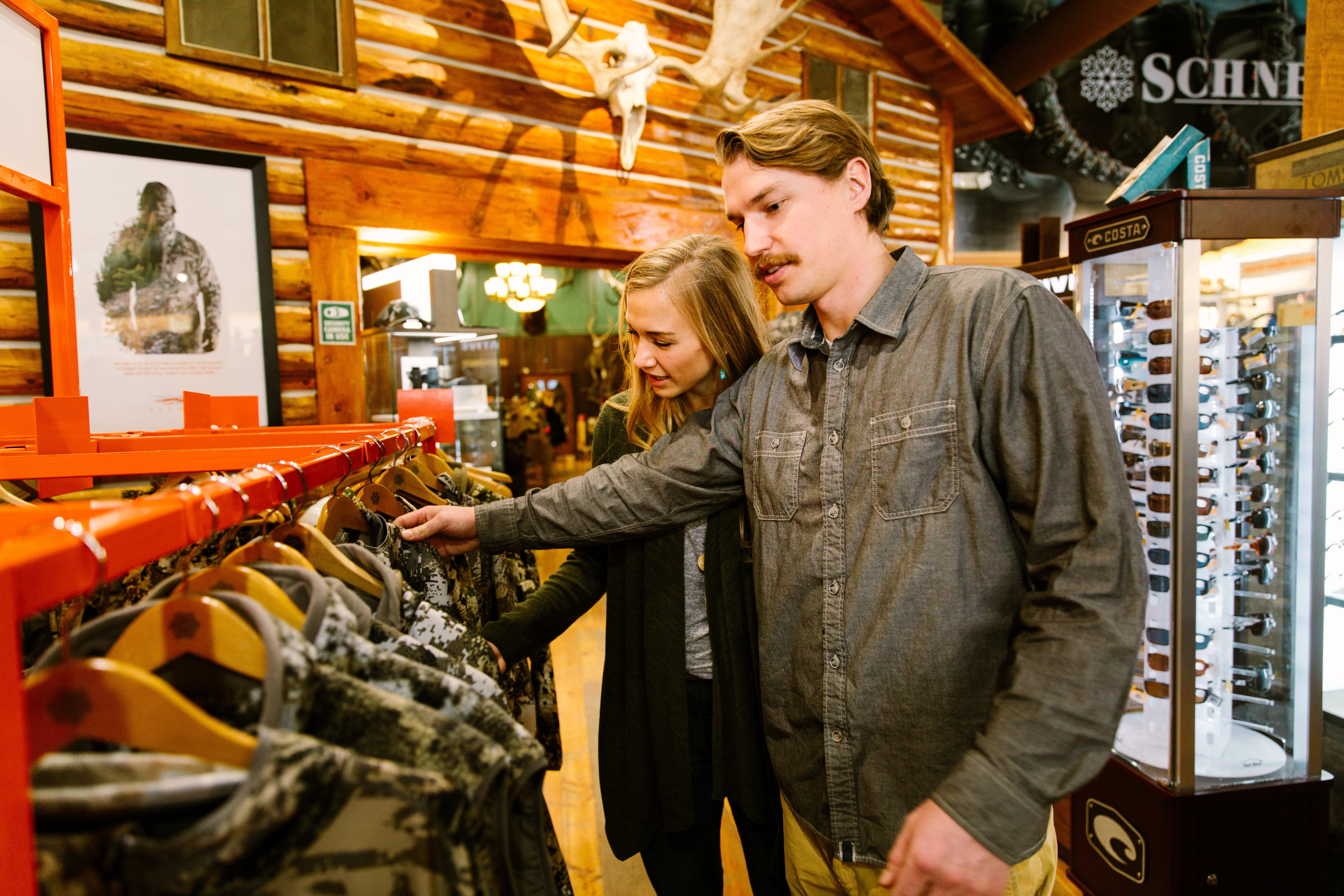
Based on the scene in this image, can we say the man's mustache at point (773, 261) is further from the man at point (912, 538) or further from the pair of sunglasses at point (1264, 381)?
the pair of sunglasses at point (1264, 381)

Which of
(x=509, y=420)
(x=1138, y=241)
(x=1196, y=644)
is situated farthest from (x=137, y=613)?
(x=509, y=420)

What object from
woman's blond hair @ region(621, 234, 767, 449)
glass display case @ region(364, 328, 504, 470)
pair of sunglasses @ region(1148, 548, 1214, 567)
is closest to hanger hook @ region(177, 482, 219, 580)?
woman's blond hair @ region(621, 234, 767, 449)

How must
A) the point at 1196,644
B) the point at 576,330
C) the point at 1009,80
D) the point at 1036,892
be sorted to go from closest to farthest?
the point at 1036,892 < the point at 1196,644 < the point at 1009,80 < the point at 576,330

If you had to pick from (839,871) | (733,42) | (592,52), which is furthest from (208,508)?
(733,42)

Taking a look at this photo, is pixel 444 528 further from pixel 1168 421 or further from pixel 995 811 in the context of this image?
pixel 1168 421

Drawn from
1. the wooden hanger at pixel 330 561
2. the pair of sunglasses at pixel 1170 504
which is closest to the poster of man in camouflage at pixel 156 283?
the wooden hanger at pixel 330 561

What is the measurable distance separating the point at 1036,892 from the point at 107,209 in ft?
11.8

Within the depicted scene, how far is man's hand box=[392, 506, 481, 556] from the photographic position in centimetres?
137

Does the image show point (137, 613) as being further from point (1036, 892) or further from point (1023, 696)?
point (1036, 892)

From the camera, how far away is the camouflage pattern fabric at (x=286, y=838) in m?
0.49

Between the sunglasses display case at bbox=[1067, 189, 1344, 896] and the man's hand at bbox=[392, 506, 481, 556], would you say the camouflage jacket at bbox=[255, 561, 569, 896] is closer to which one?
the man's hand at bbox=[392, 506, 481, 556]

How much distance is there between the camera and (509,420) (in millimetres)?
6758

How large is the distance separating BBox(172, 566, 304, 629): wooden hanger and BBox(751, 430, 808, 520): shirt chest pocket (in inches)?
31.1

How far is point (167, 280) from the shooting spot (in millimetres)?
2936
